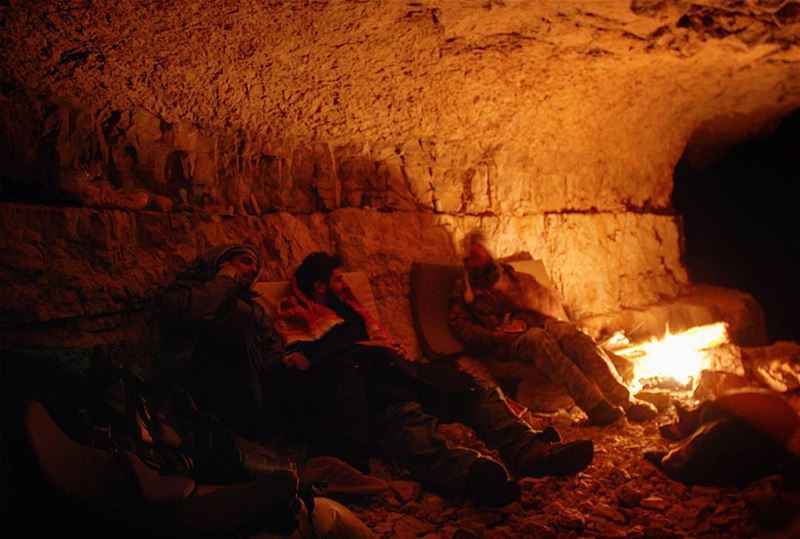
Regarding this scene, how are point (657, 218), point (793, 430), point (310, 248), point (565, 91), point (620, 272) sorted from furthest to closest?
1. point (657, 218)
2. point (620, 272)
3. point (565, 91)
4. point (310, 248)
5. point (793, 430)

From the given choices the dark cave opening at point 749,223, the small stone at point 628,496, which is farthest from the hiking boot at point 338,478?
the dark cave opening at point 749,223

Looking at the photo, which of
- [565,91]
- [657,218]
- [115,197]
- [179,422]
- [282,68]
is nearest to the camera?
[179,422]

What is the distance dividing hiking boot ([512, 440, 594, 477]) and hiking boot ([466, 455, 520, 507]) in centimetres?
25

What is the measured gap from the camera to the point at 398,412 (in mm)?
2676

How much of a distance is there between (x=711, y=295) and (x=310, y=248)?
17.2 ft

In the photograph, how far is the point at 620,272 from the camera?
19.3ft

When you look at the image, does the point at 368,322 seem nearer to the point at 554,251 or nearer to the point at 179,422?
the point at 179,422

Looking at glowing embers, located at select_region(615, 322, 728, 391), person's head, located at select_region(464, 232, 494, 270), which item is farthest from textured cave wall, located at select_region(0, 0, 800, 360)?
glowing embers, located at select_region(615, 322, 728, 391)

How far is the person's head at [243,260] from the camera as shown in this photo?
296cm

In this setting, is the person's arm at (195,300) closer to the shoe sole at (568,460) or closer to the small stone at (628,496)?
the shoe sole at (568,460)

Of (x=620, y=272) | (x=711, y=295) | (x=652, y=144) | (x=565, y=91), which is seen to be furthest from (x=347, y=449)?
(x=711, y=295)

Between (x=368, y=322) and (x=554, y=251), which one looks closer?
(x=368, y=322)

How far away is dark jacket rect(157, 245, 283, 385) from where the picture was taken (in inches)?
102

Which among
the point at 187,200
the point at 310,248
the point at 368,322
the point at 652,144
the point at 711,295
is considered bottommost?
the point at 711,295
